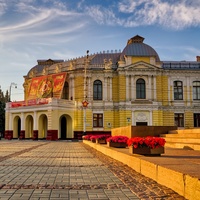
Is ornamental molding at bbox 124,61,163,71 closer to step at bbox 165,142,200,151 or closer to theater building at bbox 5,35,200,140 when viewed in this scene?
theater building at bbox 5,35,200,140

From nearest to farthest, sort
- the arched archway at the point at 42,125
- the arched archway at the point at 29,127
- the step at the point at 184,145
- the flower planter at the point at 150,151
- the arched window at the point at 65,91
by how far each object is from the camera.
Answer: the flower planter at the point at 150,151 < the step at the point at 184,145 < the arched archway at the point at 42,125 < the arched archway at the point at 29,127 < the arched window at the point at 65,91

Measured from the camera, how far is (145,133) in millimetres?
21594

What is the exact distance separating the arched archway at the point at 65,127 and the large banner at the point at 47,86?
382 cm

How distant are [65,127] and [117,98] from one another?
9590mm

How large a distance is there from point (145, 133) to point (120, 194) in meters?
15.8

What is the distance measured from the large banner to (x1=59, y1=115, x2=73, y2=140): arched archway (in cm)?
382

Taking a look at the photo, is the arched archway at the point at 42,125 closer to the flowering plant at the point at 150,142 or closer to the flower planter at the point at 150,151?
the flowering plant at the point at 150,142

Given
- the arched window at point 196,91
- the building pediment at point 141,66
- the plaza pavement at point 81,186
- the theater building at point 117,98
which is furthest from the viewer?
the arched window at point 196,91

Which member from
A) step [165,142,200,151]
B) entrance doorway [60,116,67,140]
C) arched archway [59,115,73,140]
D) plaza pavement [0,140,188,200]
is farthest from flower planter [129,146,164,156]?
entrance doorway [60,116,67,140]

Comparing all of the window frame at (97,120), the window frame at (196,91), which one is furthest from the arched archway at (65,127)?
the window frame at (196,91)

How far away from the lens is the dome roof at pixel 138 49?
49125 millimetres

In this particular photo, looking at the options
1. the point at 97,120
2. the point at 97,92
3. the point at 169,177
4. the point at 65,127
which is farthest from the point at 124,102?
the point at 169,177

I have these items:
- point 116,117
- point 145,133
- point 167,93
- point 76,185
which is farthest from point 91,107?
point 76,185

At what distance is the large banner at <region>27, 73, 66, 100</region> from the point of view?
49.1m
